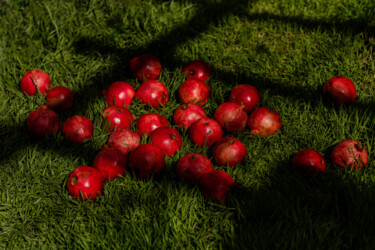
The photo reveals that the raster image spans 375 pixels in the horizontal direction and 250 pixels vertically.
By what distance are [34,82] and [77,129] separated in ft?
2.91

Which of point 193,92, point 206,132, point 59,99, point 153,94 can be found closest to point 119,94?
point 153,94

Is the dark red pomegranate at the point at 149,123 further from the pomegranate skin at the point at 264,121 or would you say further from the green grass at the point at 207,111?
the pomegranate skin at the point at 264,121

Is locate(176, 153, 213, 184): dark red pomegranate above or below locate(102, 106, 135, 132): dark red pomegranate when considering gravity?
below

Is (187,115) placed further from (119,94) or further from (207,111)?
(119,94)

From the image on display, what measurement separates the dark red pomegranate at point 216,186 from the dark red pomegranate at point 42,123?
139 cm

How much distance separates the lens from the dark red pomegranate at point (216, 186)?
110 inches

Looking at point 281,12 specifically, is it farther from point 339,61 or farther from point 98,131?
point 98,131

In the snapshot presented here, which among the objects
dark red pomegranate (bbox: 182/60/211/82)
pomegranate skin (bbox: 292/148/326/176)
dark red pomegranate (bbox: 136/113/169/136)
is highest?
dark red pomegranate (bbox: 182/60/211/82)

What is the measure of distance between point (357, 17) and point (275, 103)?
1.53m

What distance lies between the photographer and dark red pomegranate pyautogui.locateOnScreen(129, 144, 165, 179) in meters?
2.93

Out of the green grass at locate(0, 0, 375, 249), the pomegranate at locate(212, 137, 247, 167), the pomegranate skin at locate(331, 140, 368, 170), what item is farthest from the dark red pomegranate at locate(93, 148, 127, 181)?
the pomegranate skin at locate(331, 140, 368, 170)

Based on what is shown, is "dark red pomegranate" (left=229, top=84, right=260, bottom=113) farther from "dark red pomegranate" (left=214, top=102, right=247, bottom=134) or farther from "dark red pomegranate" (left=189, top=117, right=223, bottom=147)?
"dark red pomegranate" (left=189, top=117, right=223, bottom=147)

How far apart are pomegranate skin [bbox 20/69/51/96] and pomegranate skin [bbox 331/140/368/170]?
2.71 m

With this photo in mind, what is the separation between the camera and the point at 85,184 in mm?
2863
